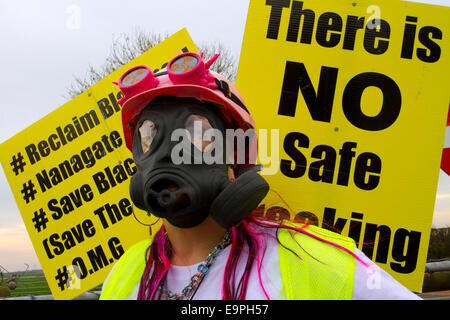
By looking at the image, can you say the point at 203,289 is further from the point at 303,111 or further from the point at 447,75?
the point at 447,75

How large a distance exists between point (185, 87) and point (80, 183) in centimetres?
175

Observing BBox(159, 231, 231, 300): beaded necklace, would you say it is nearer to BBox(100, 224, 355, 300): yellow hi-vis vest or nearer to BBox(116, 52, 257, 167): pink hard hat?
BBox(100, 224, 355, 300): yellow hi-vis vest

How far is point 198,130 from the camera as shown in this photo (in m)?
1.67

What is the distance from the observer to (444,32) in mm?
2330

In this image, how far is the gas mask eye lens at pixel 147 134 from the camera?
1.71 m

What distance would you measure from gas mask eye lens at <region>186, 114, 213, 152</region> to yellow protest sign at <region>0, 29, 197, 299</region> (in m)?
1.29

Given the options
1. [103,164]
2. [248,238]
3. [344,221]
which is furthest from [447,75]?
[103,164]

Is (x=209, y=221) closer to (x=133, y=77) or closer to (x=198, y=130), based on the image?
(x=198, y=130)

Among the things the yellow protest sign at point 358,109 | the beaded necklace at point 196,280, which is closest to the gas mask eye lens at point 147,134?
the beaded necklace at point 196,280

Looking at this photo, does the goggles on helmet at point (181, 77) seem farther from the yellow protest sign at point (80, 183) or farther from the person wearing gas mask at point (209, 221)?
the yellow protest sign at point (80, 183)

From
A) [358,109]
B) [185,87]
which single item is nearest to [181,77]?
[185,87]

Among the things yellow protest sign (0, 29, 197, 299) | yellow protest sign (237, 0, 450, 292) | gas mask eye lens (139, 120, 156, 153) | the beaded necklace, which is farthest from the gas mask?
yellow protest sign (0, 29, 197, 299)

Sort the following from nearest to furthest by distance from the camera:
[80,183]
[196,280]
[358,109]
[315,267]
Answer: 1. [315,267]
2. [196,280]
3. [358,109]
4. [80,183]

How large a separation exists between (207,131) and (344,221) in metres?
1.07
